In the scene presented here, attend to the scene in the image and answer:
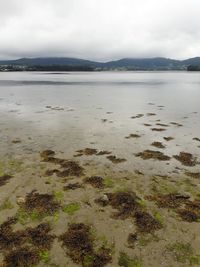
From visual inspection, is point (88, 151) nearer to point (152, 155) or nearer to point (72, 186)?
point (152, 155)

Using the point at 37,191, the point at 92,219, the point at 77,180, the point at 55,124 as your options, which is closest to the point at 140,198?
the point at 92,219

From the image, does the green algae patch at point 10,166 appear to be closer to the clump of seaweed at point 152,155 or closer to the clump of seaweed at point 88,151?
the clump of seaweed at point 88,151

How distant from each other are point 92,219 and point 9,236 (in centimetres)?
296

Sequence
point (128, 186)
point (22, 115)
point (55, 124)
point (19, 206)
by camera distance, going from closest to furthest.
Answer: point (19, 206) → point (128, 186) → point (55, 124) → point (22, 115)

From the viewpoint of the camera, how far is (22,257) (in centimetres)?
828

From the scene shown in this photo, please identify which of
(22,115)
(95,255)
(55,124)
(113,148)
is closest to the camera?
(95,255)

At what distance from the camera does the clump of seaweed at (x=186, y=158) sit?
16.1 m

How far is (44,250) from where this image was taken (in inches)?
339

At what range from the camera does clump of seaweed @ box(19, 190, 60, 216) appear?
1090 centimetres

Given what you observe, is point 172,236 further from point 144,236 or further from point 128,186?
point 128,186

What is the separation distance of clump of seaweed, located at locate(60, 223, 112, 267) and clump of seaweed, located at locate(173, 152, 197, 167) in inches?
334

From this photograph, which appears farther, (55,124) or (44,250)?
(55,124)

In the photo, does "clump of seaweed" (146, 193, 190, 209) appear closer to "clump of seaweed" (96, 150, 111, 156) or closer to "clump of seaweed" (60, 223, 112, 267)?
"clump of seaweed" (60, 223, 112, 267)

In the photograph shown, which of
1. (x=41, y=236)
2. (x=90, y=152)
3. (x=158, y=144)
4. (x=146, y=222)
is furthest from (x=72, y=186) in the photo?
(x=158, y=144)
